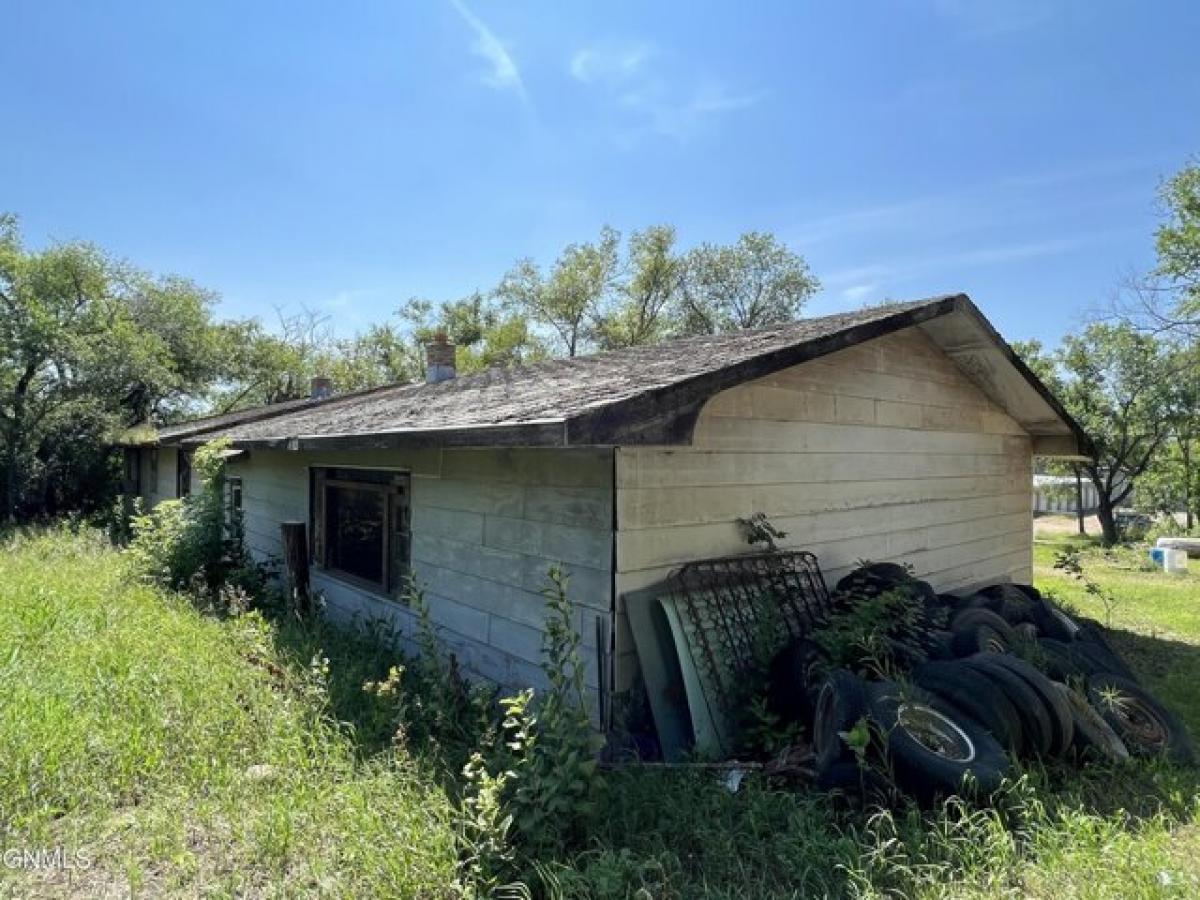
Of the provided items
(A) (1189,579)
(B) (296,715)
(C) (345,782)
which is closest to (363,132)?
(B) (296,715)

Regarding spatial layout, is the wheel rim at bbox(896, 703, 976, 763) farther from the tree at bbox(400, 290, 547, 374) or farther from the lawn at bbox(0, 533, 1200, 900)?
the tree at bbox(400, 290, 547, 374)

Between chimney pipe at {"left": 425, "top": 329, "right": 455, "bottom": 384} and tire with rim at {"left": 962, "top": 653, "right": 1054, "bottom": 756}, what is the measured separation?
9.37 metres

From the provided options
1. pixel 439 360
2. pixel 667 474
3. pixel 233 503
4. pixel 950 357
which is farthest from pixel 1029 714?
pixel 233 503

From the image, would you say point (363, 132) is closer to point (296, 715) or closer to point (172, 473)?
point (172, 473)

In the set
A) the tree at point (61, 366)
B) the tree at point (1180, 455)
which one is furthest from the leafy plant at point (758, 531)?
the tree at point (1180, 455)

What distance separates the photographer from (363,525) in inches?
271

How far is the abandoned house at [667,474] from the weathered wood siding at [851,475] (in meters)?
0.02

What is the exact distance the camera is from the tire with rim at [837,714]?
3113 millimetres

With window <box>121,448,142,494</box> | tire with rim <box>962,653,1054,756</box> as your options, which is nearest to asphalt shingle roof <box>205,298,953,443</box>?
tire with rim <box>962,653,1054,756</box>

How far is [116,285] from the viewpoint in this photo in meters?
22.2

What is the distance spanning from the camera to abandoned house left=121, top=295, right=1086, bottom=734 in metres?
3.91

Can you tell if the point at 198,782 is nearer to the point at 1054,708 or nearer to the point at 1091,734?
the point at 1054,708

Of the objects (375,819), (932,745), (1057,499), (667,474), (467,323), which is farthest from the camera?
(1057,499)

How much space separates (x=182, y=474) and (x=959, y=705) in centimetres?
1560
